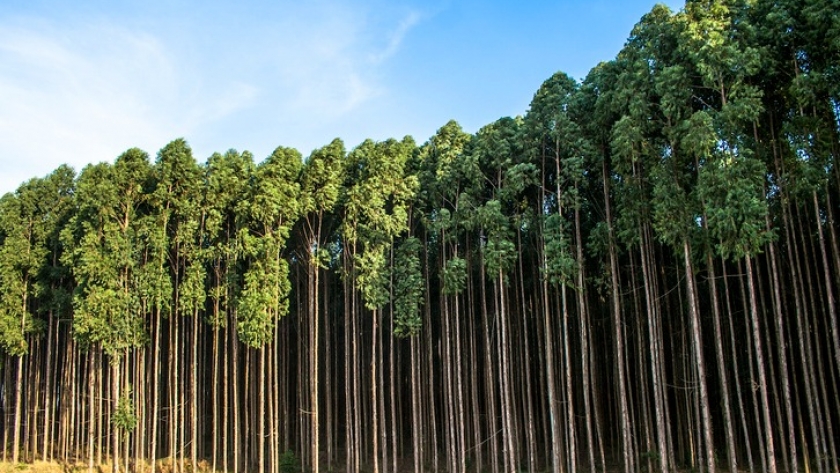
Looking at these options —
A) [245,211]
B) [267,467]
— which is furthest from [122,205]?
[267,467]

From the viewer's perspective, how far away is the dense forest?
1543 cm

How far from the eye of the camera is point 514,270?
75.1 feet

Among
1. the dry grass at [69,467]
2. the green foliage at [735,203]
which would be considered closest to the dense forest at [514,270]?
the green foliage at [735,203]

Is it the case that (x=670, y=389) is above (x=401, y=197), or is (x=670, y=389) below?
below

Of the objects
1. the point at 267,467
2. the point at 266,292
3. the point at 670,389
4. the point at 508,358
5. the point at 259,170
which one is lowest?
the point at 267,467

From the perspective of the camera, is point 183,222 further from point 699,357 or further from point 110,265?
point 699,357

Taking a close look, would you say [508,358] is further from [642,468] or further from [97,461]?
[97,461]

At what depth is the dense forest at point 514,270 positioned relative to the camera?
607 inches

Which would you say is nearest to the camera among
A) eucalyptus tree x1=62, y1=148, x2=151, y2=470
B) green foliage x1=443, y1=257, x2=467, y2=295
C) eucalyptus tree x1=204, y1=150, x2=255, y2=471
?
green foliage x1=443, y1=257, x2=467, y2=295

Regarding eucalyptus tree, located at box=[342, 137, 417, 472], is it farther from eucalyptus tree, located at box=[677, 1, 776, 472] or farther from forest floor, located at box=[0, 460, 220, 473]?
eucalyptus tree, located at box=[677, 1, 776, 472]

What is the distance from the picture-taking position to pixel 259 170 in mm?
23609

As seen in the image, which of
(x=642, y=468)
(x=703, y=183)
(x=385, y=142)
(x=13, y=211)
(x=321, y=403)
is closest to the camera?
(x=703, y=183)

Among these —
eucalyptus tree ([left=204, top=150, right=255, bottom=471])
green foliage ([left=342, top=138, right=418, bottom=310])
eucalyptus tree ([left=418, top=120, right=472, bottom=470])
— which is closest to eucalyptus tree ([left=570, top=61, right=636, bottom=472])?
eucalyptus tree ([left=418, top=120, right=472, bottom=470])

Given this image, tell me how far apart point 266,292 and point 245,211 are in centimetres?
312
